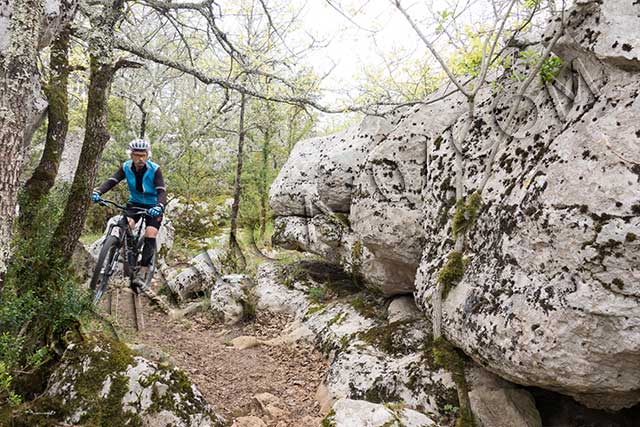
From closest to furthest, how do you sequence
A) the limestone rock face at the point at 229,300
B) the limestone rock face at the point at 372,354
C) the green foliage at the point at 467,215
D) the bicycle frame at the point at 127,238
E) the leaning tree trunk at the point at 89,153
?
the green foliage at the point at 467,215 < the limestone rock face at the point at 372,354 < the leaning tree trunk at the point at 89,153 < the bicycle frame at the point at 127,238 < the limestone rock face at the point at 229,300

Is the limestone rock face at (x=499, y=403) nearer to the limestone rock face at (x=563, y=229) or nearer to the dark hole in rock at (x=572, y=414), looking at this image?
the dark hole in rock at (x=572, y=414)

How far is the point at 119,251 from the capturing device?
20.2ft

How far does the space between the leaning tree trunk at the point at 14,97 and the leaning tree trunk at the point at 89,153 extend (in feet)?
11.6

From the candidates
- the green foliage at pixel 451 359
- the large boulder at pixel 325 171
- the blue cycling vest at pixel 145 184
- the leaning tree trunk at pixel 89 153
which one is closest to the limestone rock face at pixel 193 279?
the large boulder at pixel 325 171

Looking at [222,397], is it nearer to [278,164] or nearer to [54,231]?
[54,231]

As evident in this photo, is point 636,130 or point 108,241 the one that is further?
point 108,241

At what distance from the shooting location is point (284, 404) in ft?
18.5

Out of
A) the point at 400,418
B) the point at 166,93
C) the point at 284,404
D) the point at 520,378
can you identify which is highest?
the point at 166,93

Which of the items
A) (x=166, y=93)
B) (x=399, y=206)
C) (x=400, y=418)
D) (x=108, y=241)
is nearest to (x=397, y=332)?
(x=399, y=206)

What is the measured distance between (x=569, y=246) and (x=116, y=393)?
14.8 ft

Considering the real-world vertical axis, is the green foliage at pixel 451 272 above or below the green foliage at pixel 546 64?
below

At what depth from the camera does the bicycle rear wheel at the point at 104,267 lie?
5.76 meters

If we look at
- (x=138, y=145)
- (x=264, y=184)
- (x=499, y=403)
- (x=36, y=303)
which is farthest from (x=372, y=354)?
(x=264, y=184)

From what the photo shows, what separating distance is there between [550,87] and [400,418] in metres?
4.05
